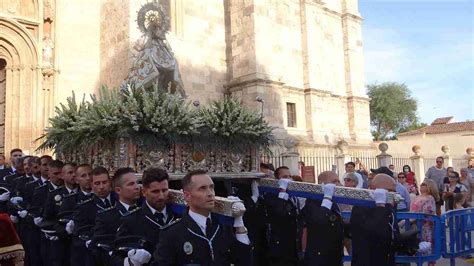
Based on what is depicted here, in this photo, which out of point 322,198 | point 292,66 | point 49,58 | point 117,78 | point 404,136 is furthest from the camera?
point 404,136

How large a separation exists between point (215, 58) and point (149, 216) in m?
16.2

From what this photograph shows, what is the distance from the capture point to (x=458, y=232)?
7.28m

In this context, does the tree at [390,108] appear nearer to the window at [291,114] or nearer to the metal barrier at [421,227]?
the window at [291,114]

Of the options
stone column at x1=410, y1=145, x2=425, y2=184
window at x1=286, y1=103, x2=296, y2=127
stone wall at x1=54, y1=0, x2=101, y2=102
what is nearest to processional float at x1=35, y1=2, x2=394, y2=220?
stone wall at x1=54, y1=0, x2=101, y2=102

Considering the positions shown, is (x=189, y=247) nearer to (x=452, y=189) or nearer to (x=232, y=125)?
(x=232, y=125)

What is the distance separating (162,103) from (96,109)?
33.6 inches

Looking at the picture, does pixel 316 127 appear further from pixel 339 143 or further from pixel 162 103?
pixel 162 103

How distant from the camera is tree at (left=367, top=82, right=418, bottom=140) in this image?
52.5 metres

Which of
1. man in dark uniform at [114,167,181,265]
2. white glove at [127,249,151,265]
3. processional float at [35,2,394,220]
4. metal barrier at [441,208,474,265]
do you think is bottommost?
metal barrier at [441,208,474,265]

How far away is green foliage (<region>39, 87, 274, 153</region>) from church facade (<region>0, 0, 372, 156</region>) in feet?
15.3

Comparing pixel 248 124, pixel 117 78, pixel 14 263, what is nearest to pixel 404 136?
pixel 117 78

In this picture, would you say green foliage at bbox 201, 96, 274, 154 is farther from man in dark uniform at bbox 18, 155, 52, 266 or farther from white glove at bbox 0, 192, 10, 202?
white glove at bbox 0, 192, 10, 202

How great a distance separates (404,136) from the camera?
126ft

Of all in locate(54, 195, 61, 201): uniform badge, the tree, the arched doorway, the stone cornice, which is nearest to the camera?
locate(54, 195, 61, 201): uniform badge
